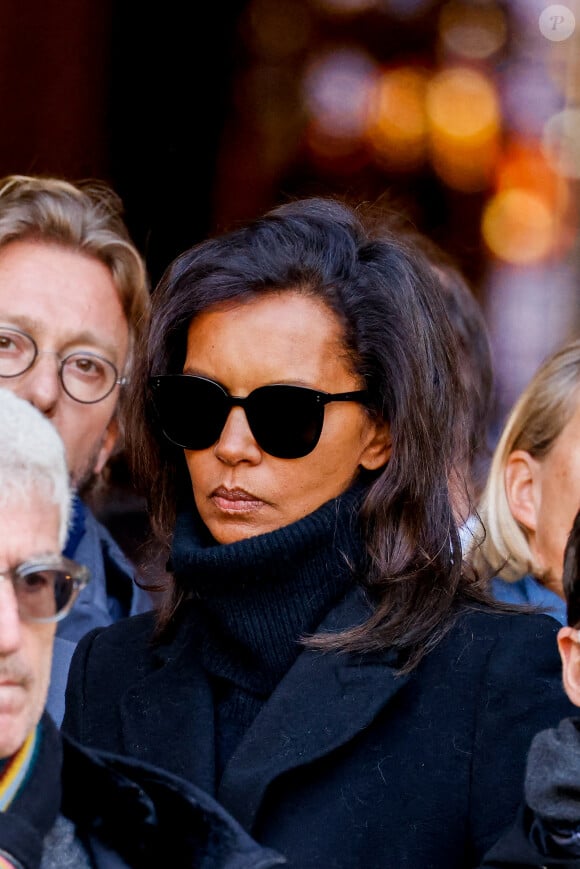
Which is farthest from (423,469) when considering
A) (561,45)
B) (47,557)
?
(561,45)

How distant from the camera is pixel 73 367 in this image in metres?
3.07

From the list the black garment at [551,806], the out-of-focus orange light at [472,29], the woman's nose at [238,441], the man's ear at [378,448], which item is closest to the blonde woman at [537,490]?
the man's ear at [378,448]

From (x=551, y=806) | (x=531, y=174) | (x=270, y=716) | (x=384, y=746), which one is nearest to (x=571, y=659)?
(x=551, y=806)

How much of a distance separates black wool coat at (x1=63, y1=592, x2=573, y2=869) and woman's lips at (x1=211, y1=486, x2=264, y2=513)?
0.79 feet

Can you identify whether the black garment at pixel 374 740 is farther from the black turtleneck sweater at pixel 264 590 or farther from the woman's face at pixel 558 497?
the woman's face at pixel 558 497

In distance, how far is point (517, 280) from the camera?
6.68m

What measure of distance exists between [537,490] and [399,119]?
3755 millimetres

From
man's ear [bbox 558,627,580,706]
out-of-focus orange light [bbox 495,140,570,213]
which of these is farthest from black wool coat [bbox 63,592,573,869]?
out-of-focus orange light [bbox 495,140,570,213]

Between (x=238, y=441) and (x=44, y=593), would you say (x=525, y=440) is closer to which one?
(x=238, y=441)

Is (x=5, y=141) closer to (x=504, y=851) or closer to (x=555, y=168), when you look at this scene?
(x=555, y=168)

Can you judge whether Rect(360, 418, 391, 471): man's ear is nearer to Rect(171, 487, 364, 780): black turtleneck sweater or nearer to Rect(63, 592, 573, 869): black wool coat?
Rect(171, 487, 364, 780): black turtleneck sweater

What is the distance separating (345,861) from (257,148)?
426 centimetres

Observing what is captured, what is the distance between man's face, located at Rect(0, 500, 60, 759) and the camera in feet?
5.16

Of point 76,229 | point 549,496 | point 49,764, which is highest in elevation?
point 76,229
